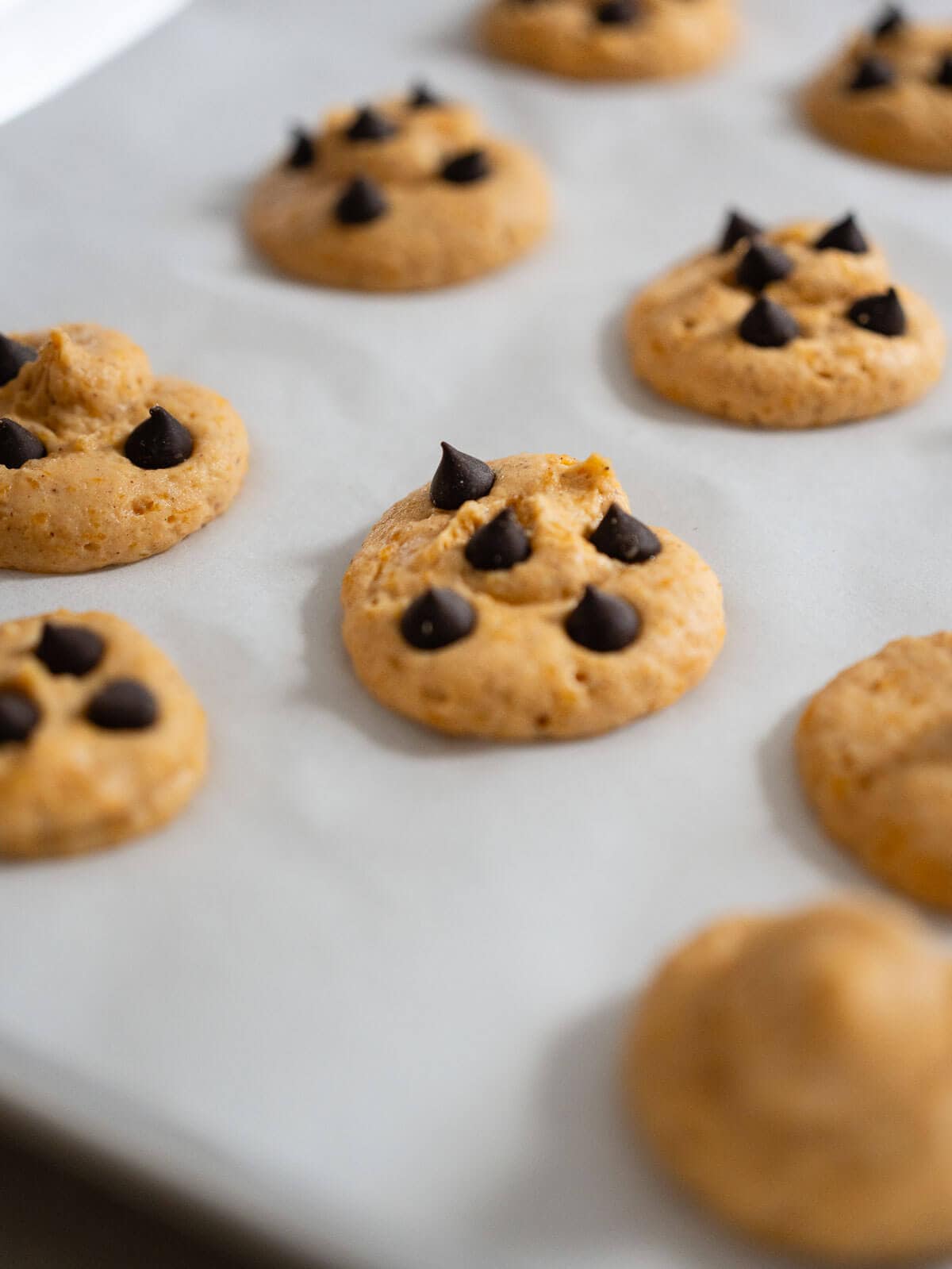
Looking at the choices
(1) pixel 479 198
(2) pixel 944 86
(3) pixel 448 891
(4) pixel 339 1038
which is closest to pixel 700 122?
(2) pixel 944 86

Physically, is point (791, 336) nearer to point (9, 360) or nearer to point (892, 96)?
point (892, 96)

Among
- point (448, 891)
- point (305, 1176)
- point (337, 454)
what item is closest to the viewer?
point (305, 1176)

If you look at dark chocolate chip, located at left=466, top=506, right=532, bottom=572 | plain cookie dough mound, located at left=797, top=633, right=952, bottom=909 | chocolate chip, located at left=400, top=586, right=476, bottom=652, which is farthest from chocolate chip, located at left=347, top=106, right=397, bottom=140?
plain cookie dough mound, located at left=797, top=633, right=952, bottom=909

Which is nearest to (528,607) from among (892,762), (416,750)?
(416,750)

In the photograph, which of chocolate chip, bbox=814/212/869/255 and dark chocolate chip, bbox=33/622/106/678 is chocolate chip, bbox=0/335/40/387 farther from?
chocolate chip, bbox=814/212/869/255

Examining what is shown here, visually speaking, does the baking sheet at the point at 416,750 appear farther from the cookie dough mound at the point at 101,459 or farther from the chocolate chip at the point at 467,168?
the chocolate chip at the point at 467,168

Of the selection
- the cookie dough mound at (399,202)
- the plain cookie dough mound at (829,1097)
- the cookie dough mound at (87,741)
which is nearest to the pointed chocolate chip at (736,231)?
the cookie dough mound at (399,202)

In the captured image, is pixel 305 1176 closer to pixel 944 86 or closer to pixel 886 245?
pixel 886 245
